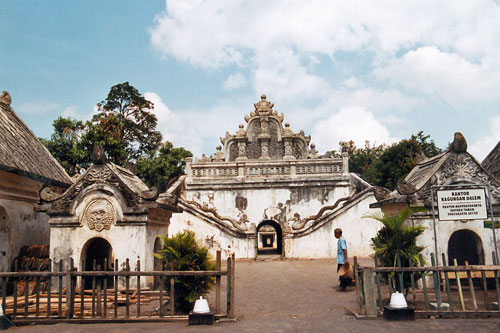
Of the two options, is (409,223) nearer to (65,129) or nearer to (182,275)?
(182,275)

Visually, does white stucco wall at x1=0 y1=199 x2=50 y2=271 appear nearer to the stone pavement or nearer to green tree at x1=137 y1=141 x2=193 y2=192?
the stone pavement

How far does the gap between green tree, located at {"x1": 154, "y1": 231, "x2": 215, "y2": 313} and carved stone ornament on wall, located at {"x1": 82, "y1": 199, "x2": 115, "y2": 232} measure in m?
2.32

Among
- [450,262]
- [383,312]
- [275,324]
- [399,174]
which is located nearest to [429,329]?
[383,312]

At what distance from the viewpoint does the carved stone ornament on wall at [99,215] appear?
9.85 metres

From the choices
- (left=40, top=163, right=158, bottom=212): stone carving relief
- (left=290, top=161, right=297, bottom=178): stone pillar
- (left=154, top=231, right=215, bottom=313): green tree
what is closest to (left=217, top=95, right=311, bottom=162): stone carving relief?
(left=290, top=161, right=297, bottom=178): stone pillar

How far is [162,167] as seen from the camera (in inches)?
1238

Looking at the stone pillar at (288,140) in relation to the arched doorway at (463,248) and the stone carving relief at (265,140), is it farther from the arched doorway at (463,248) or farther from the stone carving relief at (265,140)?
the arched doorway at (463,248)

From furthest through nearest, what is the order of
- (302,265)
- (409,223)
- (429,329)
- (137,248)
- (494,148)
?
1. (302,265)
2. (494,148)
3. (409,223)
4. (137,248)
5. (429,329)

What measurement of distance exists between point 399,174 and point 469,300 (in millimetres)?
18549

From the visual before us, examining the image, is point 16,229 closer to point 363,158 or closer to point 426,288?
point 426,288

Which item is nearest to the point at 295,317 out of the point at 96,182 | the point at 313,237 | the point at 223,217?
the point at 96,182

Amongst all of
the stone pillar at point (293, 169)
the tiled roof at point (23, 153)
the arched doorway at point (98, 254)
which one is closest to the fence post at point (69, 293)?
the arched doorway at point (98, 254)

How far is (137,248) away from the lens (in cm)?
973

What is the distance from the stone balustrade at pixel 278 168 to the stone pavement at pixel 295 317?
36.0ft
